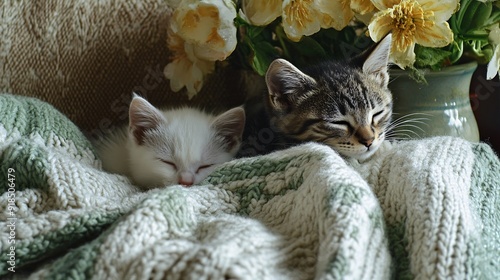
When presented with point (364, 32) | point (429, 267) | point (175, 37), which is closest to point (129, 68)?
point (175, 37)

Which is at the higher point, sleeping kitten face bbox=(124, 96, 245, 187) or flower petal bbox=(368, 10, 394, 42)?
flower petal bbox=(368, 10, 394, 42)

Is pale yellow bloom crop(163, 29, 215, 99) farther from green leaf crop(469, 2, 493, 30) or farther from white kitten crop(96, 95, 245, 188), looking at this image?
green leaf crop(469, 2, 493, 30)

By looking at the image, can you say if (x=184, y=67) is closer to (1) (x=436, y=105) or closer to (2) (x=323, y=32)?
(2) (x=323, y=32)

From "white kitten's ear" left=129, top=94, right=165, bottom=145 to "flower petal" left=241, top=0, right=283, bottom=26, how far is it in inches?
9.6

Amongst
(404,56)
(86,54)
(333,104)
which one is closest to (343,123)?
(333,104)

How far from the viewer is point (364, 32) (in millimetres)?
1024

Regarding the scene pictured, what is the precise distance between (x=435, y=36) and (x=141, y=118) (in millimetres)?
538

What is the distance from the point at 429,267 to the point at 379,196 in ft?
0.53

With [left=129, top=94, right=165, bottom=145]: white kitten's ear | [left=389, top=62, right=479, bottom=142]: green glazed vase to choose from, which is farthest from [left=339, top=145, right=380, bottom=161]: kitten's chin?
[left=129, top=94, right=165, bottom=145]: white kitten's ear

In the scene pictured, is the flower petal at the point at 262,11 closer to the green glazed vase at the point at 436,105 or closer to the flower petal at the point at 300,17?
the flower petal at the point at 300,17

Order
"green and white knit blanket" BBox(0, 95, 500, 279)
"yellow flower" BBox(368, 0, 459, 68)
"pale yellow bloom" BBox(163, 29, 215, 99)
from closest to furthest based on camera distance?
"green and white knit blanket" BBox(0, 95, 500, 279) < "yellow flower" BBox(368, 0, 459, 68) < "pale yellow bloom" BBox(163, 29, 215, 99)

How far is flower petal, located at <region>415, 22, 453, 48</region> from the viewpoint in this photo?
34.7 inches

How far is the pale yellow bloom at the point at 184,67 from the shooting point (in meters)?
1.11

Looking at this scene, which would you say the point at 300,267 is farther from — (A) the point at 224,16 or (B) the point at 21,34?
(B) the point at 21,34
